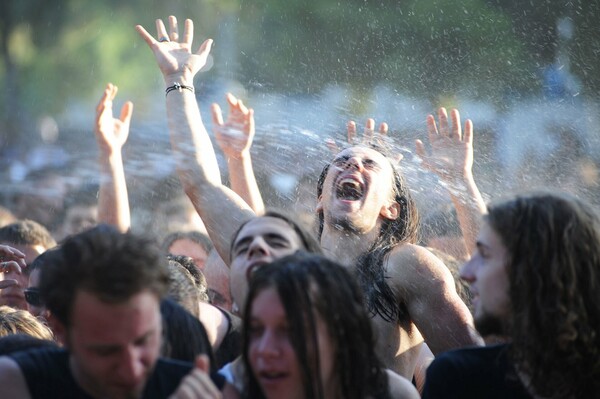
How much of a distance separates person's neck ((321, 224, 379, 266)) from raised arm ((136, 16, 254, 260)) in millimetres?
428

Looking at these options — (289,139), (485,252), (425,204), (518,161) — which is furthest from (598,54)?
(485,252)

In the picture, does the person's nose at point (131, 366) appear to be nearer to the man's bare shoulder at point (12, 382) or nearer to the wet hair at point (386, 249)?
the man's bare shoulder at point (12, 382)

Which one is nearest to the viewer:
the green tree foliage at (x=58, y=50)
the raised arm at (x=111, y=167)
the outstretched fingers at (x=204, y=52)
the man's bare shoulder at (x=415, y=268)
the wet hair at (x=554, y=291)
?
the wet hair at (x=554, y=291)

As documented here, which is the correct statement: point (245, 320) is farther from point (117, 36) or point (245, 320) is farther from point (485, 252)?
point (117, 36)

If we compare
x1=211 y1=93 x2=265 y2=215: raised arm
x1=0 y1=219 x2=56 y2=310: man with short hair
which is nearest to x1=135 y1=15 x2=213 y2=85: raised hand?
x1=211 y1=93 x2=265 y2=215: raised arm

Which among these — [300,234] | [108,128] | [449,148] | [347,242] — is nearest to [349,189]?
[347,242]

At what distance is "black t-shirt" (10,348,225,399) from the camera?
8.48ft

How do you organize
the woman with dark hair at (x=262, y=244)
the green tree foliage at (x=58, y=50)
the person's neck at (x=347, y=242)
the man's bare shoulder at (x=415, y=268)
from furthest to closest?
the green tree foliage at (x=58, y=50) → the person's neck at (x=347, y=242) → the man's bare shoulder at (x=415, y=268) → the woman with dark hair at (x=262, y=244)

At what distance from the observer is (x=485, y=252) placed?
305 centimetres

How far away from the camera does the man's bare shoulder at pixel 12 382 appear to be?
Result: 257cm

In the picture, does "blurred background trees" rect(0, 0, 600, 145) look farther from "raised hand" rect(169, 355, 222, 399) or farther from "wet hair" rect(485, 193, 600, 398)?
"raised hand" rect(169, 355, 222, 399)

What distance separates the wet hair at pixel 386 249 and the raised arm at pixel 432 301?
0.17 feet

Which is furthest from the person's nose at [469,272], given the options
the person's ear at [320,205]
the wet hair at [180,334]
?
the person's ear at [320,205]

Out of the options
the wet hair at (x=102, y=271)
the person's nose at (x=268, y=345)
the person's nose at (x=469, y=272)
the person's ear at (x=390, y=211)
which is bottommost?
the person's nose at (x=268, y=345)
